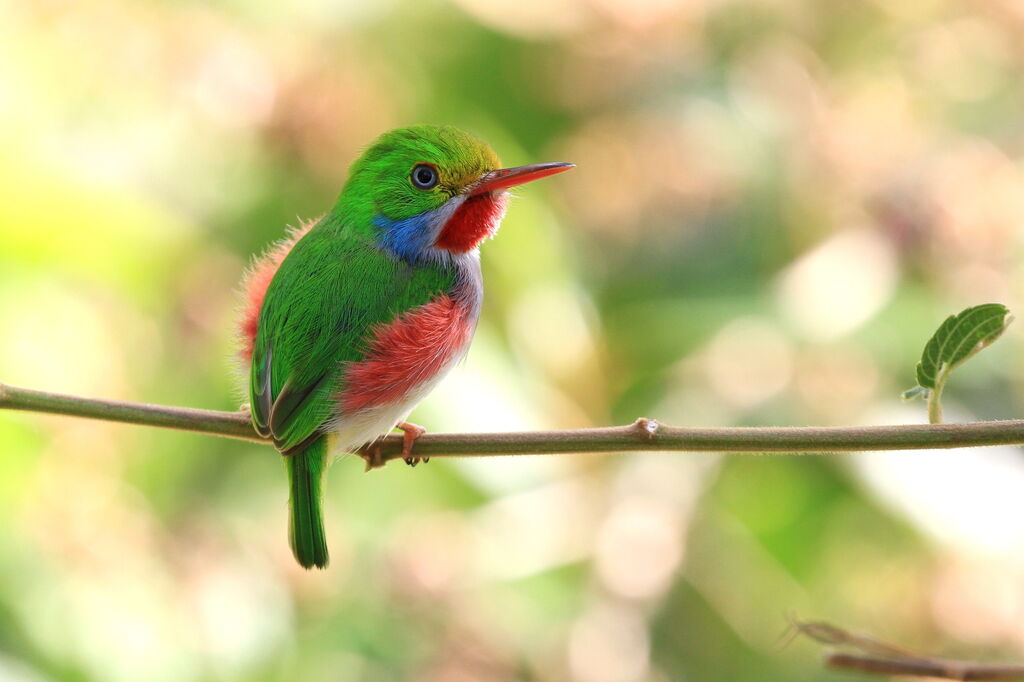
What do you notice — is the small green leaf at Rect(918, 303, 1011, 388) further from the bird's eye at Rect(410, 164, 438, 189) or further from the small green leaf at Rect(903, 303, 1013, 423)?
the bird's eye at Rect(410, 164, 438, 189)

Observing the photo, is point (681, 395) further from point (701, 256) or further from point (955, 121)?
point (955, 121)

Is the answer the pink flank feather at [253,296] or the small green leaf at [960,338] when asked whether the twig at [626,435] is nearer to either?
the small green leaf at [960,338]

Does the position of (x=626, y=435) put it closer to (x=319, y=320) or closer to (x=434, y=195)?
(x=319, y=320)

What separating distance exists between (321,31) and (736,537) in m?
2.66

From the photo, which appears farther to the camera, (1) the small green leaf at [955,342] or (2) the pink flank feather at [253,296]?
(2) the pink flank feather at [253,296]

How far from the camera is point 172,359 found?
14.4 ft

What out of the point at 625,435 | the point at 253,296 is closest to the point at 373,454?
the point at 253,296

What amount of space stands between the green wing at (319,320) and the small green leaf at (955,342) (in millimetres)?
1110

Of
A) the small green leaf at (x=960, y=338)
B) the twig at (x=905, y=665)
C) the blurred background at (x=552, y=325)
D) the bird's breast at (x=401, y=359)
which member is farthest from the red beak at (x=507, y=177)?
the blurred background at (x=552, y=325)

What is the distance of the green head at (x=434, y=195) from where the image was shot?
2.50 m

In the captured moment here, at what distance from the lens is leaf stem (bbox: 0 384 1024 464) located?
1494mm

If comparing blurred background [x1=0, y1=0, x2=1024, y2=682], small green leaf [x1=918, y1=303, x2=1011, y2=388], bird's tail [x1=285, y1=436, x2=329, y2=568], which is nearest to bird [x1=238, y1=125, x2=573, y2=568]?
bird's tail [x1=285, y1=436, x2=329, y2=568]

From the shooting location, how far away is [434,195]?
255 centimetres

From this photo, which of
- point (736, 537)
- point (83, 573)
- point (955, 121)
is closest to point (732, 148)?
point (955, 121)
